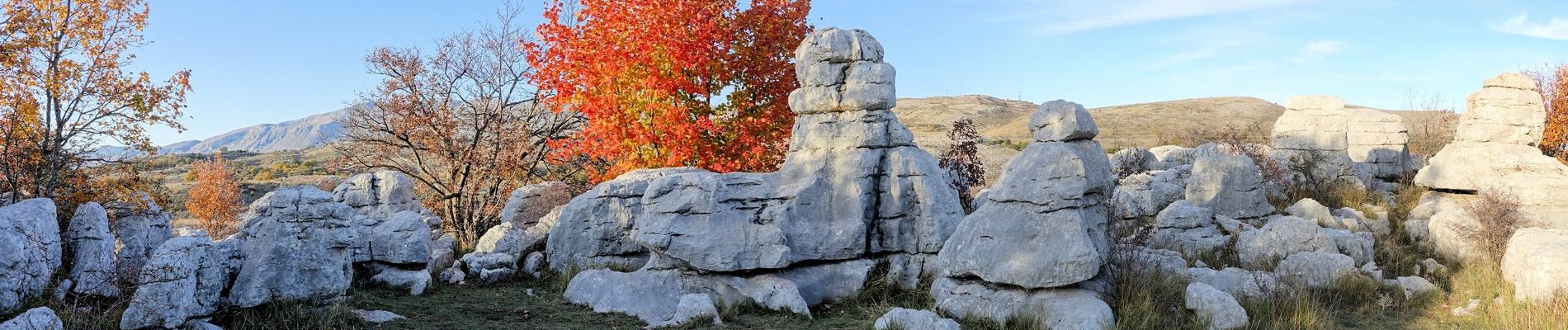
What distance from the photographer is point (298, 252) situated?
32.9 ft

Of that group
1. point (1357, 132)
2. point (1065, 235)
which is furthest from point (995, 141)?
point (1065, 235)

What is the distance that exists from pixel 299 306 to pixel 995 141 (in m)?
44.1

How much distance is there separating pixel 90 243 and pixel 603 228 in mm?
6207

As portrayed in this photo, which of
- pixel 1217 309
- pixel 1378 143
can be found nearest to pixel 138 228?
pixel 1217 309

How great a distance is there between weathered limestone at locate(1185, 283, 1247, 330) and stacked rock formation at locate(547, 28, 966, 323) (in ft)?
10.3

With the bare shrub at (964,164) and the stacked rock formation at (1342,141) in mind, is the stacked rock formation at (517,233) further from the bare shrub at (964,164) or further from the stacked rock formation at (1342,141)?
the stacked rock formation at (1342,141)

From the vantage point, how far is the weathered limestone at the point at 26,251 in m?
9.35

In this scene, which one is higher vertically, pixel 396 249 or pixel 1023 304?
pixel 396 249

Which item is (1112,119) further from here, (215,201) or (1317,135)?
(215,201)

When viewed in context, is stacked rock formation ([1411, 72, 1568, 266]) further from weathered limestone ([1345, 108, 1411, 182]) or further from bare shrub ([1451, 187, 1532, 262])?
weathered limestone ([1345, 108, 1411, 182])

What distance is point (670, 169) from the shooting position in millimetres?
14219

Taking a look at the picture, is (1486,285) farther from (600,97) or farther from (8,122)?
(8,122)

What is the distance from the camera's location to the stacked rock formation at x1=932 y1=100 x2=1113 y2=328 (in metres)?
9.30

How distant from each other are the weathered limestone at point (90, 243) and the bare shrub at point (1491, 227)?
1787 cm
